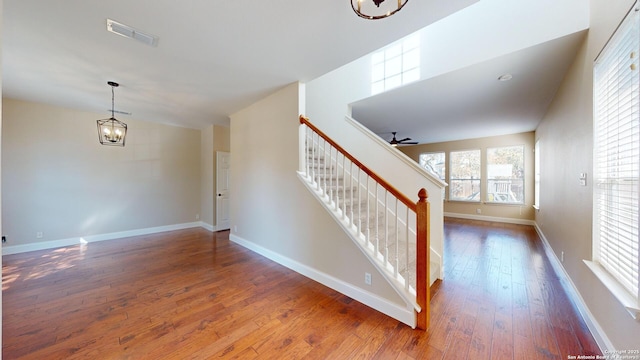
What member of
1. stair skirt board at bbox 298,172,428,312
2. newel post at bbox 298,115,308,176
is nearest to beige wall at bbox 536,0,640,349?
stair skirt board at bbox 298,172,428,312

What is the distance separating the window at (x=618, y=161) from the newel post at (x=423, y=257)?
1.19 meters

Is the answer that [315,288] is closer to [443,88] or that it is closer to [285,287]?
[285,287]

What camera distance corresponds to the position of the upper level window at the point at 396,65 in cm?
340

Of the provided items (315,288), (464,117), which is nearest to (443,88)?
(464,117)

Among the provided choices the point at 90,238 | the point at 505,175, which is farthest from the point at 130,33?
the point at 505,175

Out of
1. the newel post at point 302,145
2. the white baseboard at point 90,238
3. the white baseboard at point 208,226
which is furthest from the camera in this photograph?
the white baseboard at point 208,226

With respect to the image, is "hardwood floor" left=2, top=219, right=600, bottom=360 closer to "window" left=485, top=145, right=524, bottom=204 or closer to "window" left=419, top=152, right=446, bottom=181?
"window" left=485, top=145, right=524, bottom=204

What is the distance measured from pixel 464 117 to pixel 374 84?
2223 mm

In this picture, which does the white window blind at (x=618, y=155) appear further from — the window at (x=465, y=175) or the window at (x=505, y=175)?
the window at (x=465, y=175)

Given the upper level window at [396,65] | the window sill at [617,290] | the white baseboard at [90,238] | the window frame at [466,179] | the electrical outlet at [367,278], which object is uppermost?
the upper level window at [396,65]

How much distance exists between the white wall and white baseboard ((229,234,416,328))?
11 millimetres

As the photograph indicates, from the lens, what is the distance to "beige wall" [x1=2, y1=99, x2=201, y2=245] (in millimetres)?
3877

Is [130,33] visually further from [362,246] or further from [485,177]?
[485,177]

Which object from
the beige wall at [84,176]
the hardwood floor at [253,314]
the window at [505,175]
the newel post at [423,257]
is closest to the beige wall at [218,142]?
the beige wall at [84,176]
